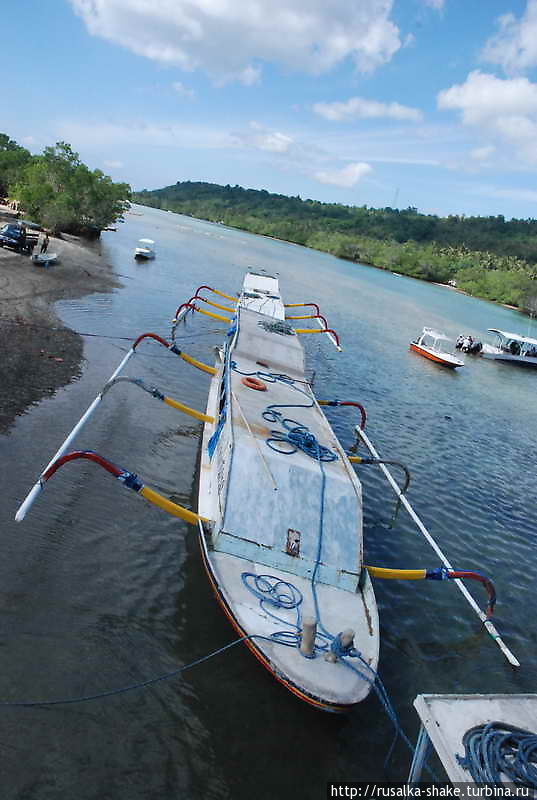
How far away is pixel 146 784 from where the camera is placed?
A: 7.10 metres

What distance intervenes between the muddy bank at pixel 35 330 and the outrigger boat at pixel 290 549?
740 cm

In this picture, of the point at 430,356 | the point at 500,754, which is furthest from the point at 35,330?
the point at 430,356

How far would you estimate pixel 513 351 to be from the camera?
5159 centimetres

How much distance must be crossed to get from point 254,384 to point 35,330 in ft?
45.3

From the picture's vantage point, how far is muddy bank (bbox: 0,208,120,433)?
17500 millimetres

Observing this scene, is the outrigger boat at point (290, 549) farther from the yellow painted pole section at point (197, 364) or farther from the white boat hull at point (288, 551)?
the yellow painted pole section at point (197, 364)

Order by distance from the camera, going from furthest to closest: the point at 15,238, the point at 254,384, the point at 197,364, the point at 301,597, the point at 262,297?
the point at 15,238
the point at 262,297
the point at 197,364
the point at 254,384
the point at 301,597

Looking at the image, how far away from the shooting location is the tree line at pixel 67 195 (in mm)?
54906

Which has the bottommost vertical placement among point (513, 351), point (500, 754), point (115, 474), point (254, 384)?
point (115, 474)

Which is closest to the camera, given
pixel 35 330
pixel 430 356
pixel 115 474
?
pixel 115 474

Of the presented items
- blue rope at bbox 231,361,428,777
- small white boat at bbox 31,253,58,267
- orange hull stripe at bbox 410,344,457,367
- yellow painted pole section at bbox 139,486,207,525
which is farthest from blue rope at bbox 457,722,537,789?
small white boat at bbox 31,253,58,267

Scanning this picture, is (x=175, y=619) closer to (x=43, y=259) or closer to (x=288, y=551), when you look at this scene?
(x=288, y=551)

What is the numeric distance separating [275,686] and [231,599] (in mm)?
1705

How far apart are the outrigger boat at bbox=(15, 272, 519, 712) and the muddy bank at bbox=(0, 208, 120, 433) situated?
7.40 meters
